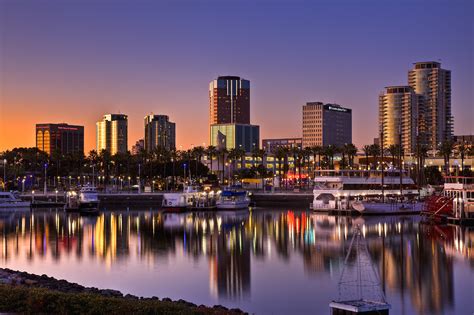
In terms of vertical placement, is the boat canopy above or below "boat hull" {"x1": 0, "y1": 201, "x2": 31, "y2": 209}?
above

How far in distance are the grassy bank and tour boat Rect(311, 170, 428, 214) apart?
9550cm

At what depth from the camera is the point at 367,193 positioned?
132 metres

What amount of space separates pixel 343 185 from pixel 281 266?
69.0 m

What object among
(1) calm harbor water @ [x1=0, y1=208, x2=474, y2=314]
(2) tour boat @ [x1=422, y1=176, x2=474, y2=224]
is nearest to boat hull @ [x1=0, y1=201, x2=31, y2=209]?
(1) calm harbor water @ [x1=0, y1=208, x2=474, y2=314]

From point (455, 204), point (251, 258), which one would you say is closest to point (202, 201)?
point (455, 204)

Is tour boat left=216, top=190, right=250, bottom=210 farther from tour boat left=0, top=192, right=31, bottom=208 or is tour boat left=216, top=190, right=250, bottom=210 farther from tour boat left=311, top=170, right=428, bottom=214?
tour boat left=0, top=192, right=31, bottom=208

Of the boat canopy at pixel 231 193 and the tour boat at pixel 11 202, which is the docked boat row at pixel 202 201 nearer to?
the boat canopy at pixel 231 193

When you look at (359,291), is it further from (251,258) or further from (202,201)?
(202,201)

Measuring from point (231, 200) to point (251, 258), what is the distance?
73.0 m

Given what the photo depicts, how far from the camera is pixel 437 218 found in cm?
10238

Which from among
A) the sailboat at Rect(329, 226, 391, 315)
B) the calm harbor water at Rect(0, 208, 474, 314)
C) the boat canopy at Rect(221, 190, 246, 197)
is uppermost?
the boat canopy at Rect(221, 190, 246, 197)

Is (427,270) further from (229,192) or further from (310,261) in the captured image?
(229,192)

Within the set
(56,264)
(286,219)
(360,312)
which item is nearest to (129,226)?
(286,219)

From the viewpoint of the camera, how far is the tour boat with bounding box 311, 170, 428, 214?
399 ft
